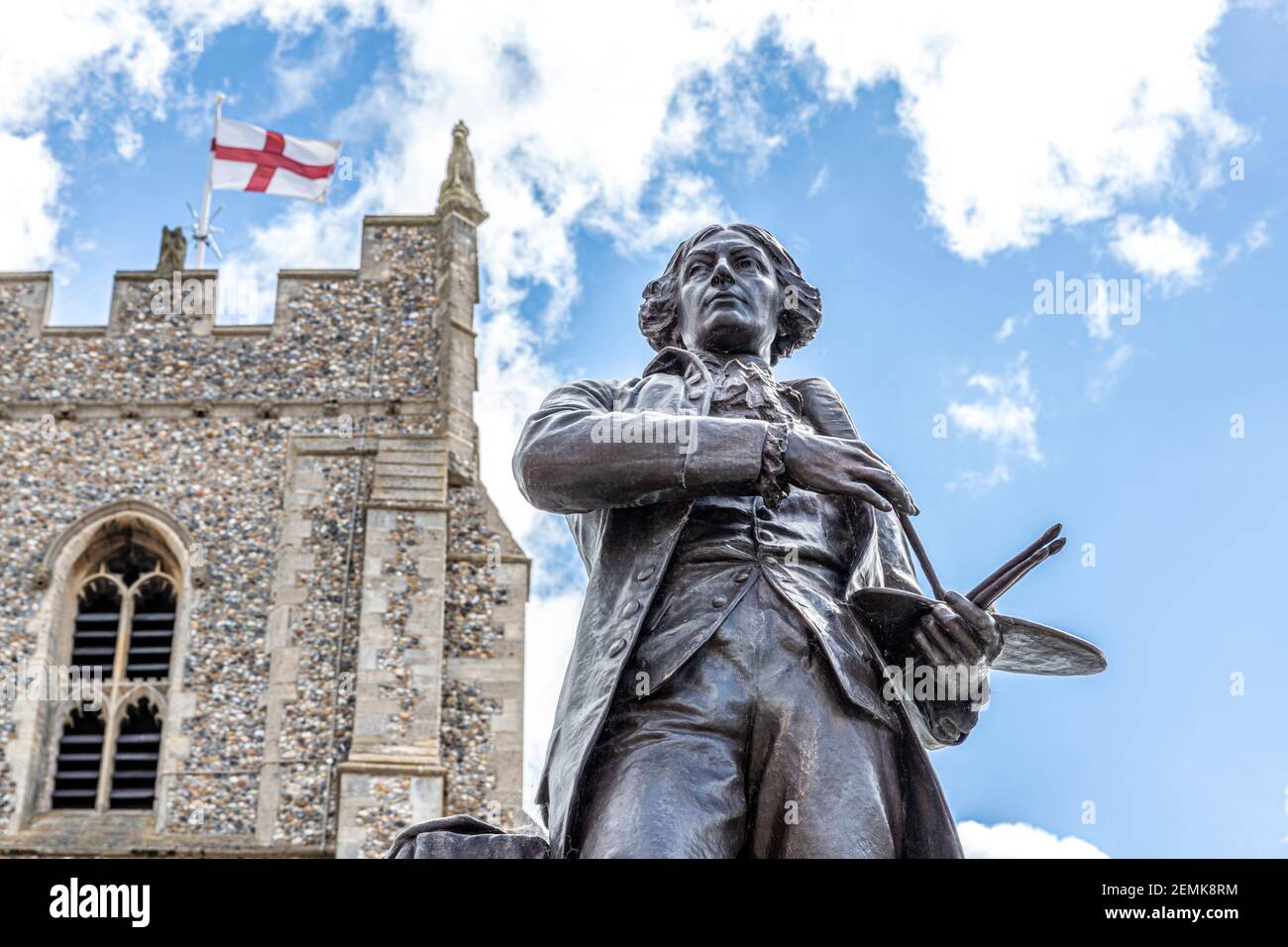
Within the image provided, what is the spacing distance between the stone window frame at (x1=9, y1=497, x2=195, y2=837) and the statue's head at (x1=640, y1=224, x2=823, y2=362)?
15.7 meters

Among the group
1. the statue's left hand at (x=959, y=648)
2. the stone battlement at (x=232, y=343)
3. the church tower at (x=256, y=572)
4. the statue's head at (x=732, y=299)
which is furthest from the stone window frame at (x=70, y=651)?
the statue's left hand at (x=959, y=648)

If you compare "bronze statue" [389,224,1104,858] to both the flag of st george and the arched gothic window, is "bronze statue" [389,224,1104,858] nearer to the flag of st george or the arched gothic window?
the arched gothic window

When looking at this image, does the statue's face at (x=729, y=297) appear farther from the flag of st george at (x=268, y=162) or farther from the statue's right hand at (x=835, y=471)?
the flag of st george at (x=268, y=162)

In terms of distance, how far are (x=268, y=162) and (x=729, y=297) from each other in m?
19.9

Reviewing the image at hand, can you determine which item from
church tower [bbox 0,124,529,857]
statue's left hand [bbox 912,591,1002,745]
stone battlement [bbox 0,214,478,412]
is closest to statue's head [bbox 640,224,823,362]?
statue's left hand [bbox 912,591,1002,745]

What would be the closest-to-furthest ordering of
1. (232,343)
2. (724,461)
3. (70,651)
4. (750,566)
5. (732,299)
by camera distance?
(724,461), (750,566), (732,299), (70,651), (232,343)

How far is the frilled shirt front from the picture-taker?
260 cm

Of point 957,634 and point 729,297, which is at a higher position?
point 729,297

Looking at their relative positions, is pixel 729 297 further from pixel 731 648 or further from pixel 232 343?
pixel 232 343

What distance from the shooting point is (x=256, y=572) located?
19672mm

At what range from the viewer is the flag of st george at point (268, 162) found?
21.9m

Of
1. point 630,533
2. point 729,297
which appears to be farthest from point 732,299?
point 630,533

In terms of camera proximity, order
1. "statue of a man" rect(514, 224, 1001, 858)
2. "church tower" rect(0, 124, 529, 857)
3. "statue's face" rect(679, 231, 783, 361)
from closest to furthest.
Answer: "statue of a man" rect(514, 224, 1001, 858), "statue's face" rect(679, 231, 783, 361), "church tower" rect(0, 124, 529, 857)
